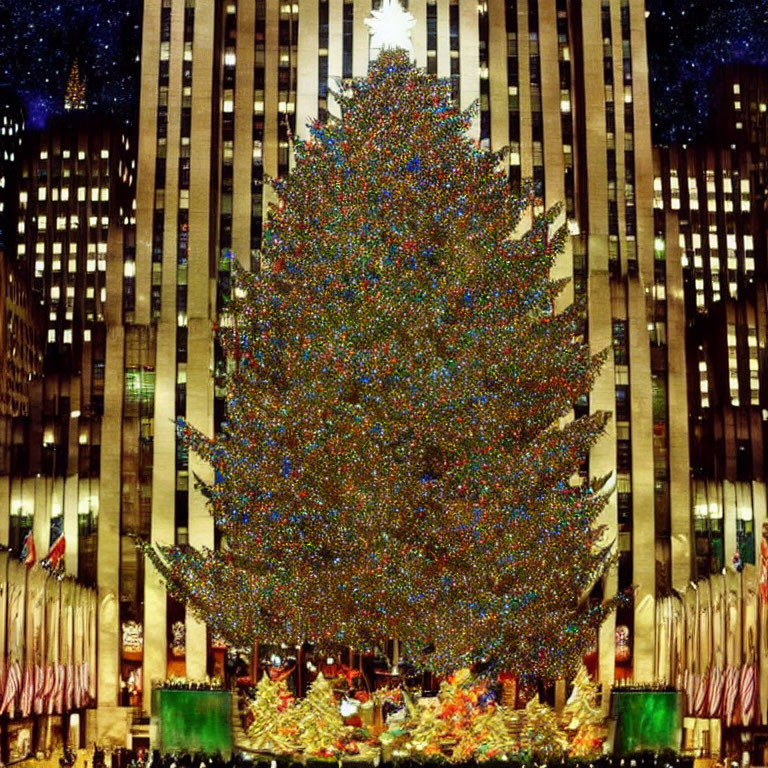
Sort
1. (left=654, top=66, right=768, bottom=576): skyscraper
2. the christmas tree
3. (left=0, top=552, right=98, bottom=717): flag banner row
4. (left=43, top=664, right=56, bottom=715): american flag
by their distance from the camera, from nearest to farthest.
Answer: the christmas tree → (left=0, top=552, right=98, bottom=717): flag banner row → (left=43, top=664, right=56, bottom=715): american flag → (left=654, top=66, right=768, bottom=576): skyscraper

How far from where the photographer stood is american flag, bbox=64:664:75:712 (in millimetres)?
58062

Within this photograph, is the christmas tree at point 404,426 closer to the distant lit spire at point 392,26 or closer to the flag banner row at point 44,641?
the distant lit spire at point 392,26

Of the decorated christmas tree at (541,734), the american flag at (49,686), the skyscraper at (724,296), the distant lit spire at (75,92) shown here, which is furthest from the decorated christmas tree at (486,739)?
the distant lit spire at (75,92)

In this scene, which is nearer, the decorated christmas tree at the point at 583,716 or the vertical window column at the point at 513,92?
the decorated christmas tree at the point at 583,716

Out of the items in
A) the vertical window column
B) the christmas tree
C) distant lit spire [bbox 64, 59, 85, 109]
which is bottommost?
the christmas tree

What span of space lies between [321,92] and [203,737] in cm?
3553

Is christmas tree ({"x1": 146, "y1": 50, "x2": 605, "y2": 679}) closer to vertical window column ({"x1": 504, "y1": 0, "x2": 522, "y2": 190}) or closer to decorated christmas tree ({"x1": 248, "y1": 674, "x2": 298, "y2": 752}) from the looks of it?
decorated christmas tree ({"x1": 248, "y1": 674, "x2": 298, "y2": 752})

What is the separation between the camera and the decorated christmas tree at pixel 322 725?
4128 centimetres

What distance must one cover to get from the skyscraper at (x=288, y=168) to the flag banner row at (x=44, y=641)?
83.4 inches

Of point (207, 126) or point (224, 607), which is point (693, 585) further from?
point (207, 126)

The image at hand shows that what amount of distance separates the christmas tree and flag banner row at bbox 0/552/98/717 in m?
7.09

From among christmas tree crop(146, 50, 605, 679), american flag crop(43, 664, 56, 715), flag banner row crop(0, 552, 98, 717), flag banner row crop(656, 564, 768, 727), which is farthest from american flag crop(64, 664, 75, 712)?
flag banner row crop(656, 564, 768, 727)

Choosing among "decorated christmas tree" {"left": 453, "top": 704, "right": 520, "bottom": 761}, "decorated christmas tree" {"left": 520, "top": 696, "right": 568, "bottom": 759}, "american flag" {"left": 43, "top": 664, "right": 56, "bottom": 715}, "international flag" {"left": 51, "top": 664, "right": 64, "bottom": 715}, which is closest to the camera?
"decorated christmas tree" {"left": 453, "top": 704, "right": 520, "bottom": 761}

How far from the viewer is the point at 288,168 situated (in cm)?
7012
